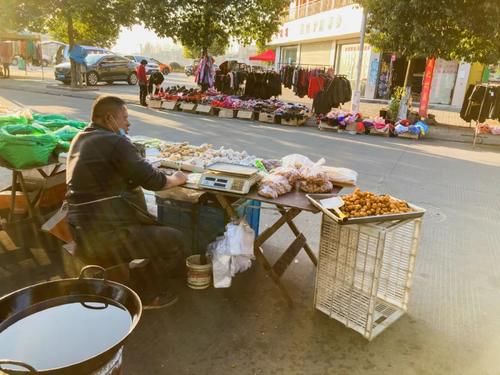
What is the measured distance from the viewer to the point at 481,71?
20141 mm

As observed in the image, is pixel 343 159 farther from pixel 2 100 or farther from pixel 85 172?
pixel 2 100

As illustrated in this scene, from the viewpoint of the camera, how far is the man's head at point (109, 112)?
2.87 metres

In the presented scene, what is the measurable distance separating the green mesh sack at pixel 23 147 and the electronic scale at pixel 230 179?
Result: 69.7 inches

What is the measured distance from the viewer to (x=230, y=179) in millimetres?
3170

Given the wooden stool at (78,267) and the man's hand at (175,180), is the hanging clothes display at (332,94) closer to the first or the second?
the man's hand at (175,180)

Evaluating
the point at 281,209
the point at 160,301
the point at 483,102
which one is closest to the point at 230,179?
the point at 281,209

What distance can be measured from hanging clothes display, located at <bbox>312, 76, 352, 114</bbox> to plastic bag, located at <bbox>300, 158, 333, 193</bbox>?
33.9ft

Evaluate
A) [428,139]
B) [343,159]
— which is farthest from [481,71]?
[343,159]

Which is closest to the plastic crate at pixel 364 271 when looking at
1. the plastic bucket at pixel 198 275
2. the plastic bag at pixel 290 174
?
the plastic bag at pixel 290 174

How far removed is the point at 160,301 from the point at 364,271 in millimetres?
1604

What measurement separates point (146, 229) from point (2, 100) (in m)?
14.4

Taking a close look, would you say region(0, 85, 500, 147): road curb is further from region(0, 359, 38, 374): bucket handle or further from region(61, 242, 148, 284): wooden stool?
region(0, 359, 38, 374): bucket handle

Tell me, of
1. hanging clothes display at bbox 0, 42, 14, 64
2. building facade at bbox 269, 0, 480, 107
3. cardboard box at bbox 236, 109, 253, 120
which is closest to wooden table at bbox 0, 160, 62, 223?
cardboard box at bbox 236, 109, 253, 120

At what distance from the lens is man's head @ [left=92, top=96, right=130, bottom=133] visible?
2869 millimetres
